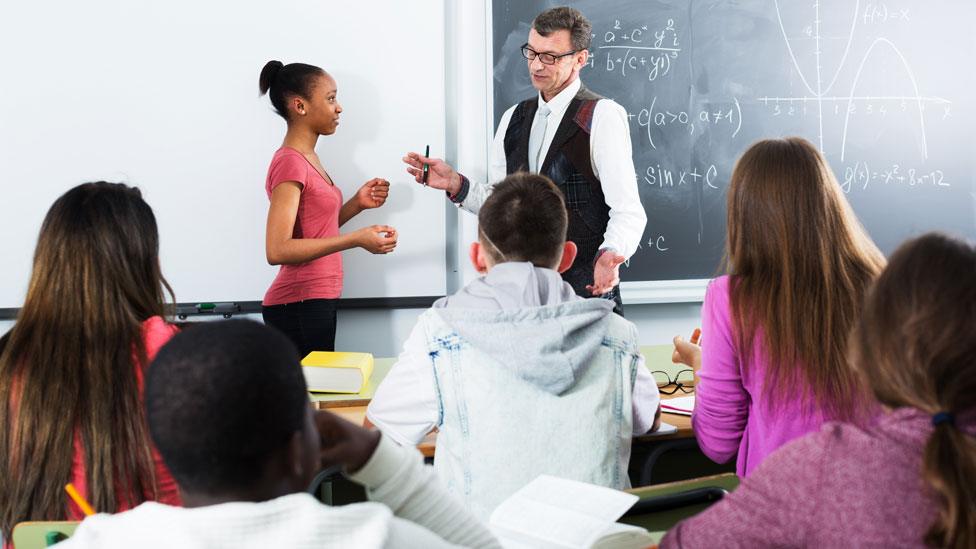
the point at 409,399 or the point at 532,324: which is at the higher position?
the point at 532,324

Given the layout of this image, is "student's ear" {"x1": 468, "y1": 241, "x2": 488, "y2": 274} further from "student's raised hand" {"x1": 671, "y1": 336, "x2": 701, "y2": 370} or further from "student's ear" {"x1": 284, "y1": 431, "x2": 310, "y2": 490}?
"student's ear" {"x1": 284, "y1": 431, "x2": 310, "y2": 490}

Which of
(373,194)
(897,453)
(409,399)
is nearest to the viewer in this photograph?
(897,453)

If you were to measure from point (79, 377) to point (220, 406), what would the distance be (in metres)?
0.74

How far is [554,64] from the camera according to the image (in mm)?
3209

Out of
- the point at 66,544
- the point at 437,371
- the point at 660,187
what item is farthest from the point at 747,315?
the point at 660,187

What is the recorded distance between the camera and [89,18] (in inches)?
125

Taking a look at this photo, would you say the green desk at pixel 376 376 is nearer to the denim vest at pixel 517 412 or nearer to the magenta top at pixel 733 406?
the denim vest at pixel 517 412

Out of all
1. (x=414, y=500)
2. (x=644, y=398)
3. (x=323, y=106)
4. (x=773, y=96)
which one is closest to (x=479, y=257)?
(x=644, y=398)

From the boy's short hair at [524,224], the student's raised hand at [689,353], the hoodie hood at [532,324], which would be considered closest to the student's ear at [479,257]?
the boy's short hair at [524,224]

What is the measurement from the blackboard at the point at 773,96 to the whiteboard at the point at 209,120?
18.8 inches

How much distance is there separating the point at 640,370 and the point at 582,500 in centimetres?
69

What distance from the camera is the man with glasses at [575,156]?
317cm

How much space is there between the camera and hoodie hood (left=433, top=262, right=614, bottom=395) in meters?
1.63

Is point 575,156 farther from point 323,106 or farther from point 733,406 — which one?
point 733,406
